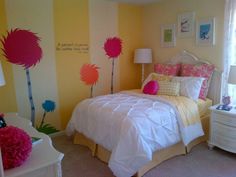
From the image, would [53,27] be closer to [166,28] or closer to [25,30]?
[25,30]

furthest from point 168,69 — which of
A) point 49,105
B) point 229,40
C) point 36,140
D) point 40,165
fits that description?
point 40,165

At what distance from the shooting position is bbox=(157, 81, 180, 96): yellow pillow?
3.07m

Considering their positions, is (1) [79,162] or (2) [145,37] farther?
(2) [145,37]

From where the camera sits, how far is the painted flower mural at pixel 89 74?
3627mm

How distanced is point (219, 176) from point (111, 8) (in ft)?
10.4

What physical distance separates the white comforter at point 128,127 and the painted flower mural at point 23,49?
97 cm

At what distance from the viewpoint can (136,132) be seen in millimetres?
2096

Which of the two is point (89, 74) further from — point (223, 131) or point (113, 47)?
point (223, 131)

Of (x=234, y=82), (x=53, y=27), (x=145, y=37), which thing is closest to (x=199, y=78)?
(x=234, y=82)

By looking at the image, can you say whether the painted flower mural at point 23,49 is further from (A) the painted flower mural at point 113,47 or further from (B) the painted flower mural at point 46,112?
(A) the painted flower mural at point 113,47

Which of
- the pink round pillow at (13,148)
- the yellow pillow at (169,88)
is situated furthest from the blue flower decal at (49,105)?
the pink round pillow at (13,148)

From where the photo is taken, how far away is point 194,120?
274cm

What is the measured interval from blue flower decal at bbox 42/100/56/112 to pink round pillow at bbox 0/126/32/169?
86.5 inches

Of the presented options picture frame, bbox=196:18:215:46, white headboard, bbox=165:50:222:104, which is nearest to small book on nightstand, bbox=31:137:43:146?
white headboard, bbox=165:50:222:104
